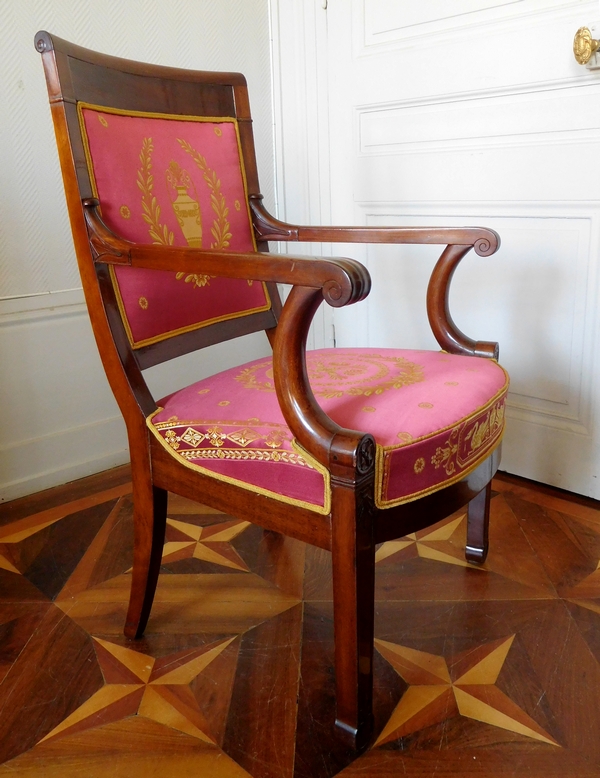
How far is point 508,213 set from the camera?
1553mm

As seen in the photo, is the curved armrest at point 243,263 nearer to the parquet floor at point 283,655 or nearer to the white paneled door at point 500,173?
the parquet floor at point 283,655

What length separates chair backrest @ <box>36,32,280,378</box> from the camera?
954 millimetres

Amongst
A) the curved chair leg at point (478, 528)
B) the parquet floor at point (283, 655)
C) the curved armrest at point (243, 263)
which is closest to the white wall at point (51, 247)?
the parquet floor at point (283, 655)

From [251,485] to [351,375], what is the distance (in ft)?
0.83

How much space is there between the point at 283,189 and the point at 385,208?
1.33ft

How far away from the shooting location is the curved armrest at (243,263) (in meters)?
0.71

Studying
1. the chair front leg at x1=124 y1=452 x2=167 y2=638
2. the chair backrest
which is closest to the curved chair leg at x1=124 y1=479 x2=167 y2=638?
the chair front leg at x1=124 y1=452 x2=167 y2=638

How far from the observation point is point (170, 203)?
3.53 ft

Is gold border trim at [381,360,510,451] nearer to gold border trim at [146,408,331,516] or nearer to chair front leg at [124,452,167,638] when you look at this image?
gold border trim at [146,408,331,516]

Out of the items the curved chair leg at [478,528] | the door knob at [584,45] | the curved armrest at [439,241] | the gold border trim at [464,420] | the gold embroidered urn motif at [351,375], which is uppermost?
the door knob at [584,45]

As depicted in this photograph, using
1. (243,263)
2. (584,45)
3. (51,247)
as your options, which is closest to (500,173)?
(584,45)

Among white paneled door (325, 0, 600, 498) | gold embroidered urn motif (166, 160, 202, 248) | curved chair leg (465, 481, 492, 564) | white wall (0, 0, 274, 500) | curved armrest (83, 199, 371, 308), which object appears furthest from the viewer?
white wall (0, 0, 274, 500)

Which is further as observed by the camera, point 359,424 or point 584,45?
point 584,45

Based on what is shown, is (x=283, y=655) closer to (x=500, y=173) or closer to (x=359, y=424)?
(x=359, y=424)
